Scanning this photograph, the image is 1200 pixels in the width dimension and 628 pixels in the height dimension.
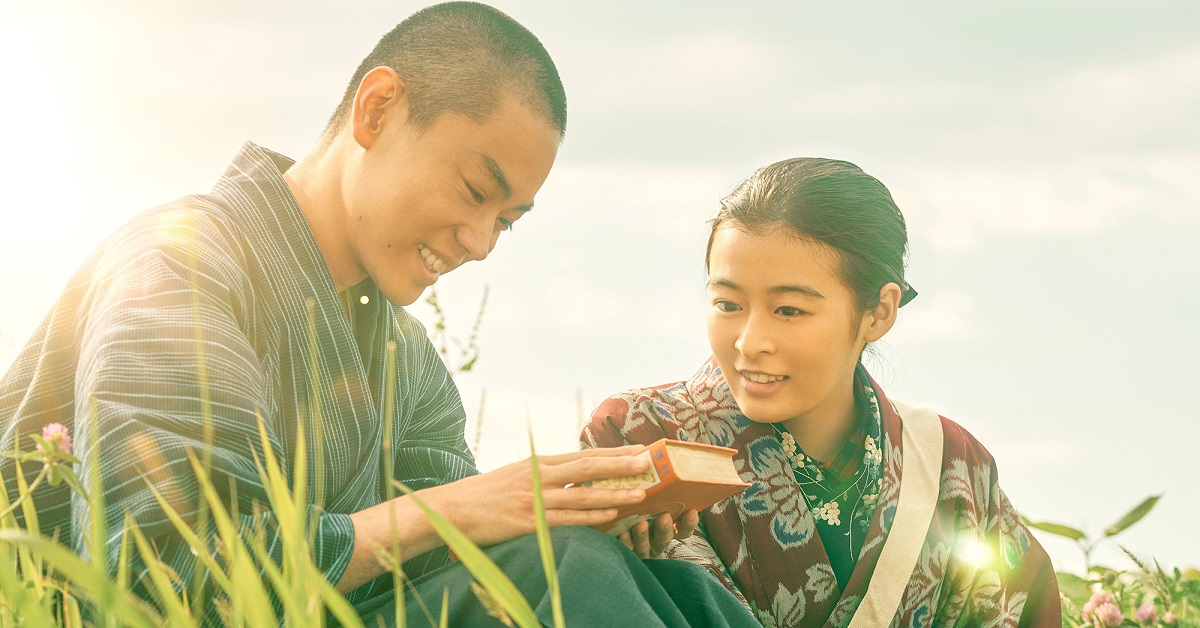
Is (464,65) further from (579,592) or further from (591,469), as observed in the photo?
(579,592)

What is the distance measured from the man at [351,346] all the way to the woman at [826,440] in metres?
0.67

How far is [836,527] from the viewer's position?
3.04 meters

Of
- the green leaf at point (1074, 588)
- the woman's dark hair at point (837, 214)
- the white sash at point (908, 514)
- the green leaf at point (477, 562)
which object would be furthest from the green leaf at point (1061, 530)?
the green leaf at point (477, 562)

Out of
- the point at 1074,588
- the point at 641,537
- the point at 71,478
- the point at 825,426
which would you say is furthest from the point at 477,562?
the point at 1074,588

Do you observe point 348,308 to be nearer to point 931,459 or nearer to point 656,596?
point 656,596

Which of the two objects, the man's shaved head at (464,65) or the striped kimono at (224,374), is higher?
the man's shaved head at (464,65)

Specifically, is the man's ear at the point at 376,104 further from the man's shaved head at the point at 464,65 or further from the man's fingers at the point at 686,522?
the man's fingers at the point at 686,522

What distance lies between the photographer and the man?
187 centimetres

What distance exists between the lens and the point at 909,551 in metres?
3.01

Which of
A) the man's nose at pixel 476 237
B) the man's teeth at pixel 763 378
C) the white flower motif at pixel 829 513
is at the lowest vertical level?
the white flower motif at pixel 829 513

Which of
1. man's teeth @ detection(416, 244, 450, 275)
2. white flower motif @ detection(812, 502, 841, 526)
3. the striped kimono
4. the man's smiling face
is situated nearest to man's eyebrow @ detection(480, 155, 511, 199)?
the man's smiling face

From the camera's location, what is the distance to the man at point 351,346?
6.15ft

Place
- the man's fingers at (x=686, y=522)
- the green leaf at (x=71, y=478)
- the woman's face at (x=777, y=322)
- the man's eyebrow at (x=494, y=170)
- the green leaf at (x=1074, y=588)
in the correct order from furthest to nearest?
the green leaf at (x=1074, y=588)
the woman's face at (x=777, y=322)
the man's eyebrow at (x=494, y=170)
the man's fingers at (x=686, y=522)
the green leaf at (x=71, y=478)

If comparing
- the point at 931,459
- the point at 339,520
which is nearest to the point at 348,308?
the point at 339,520
